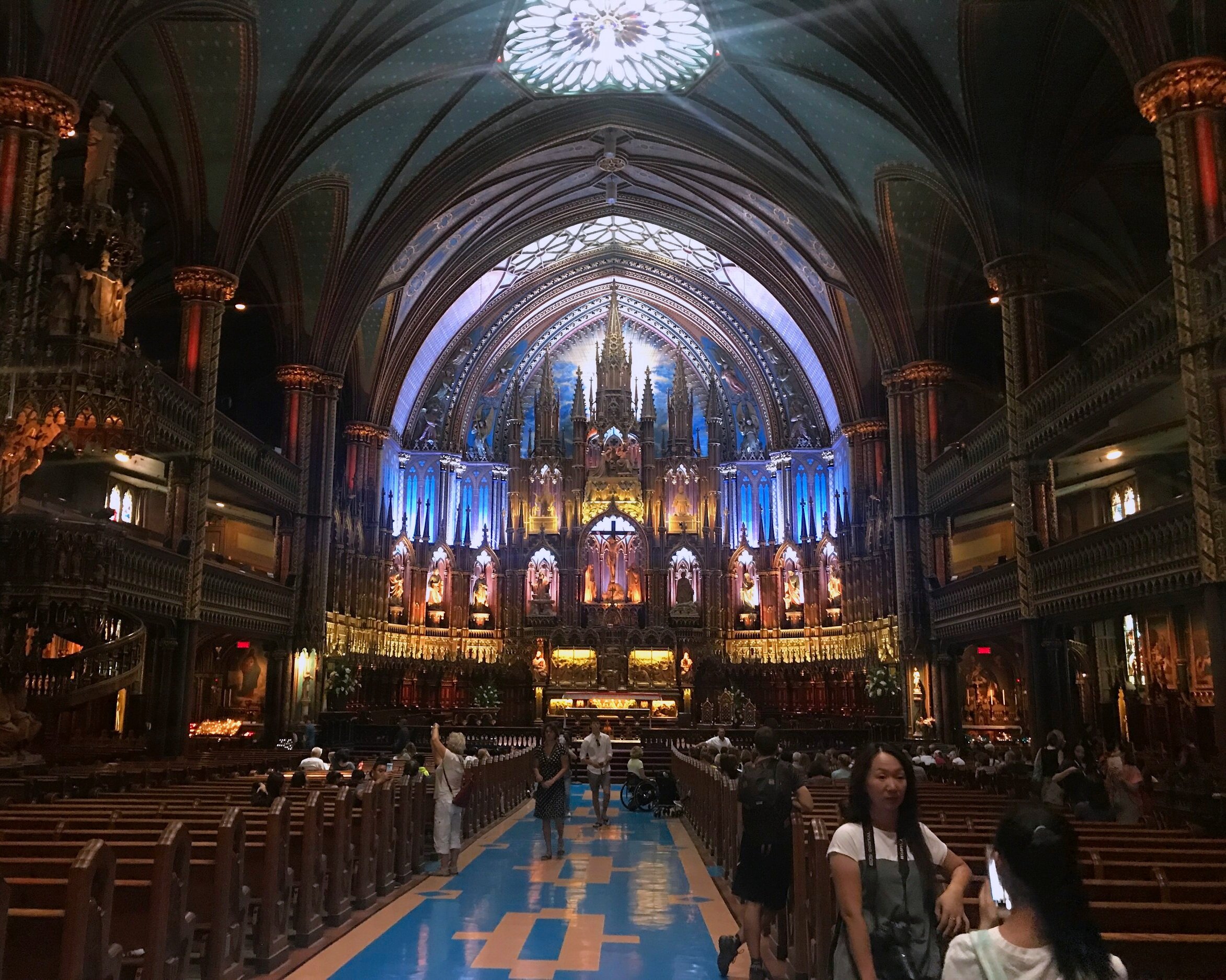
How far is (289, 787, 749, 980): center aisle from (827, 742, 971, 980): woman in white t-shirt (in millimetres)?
4224

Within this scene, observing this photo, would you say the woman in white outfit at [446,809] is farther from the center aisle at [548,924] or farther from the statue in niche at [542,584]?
the statue in niche at [542,584]

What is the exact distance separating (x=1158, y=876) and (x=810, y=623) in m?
30.1

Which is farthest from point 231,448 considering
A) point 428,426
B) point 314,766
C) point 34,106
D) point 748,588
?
point 748,588

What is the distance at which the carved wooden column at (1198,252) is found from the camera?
13211 millimetres

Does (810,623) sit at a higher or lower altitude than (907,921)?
higher

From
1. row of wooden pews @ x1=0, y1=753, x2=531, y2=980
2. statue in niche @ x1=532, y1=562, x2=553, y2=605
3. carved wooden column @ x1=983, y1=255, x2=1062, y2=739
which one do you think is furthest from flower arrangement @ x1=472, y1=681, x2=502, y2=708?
row of wooden pews @ x1=0, y1=753, x2=531, y2=980

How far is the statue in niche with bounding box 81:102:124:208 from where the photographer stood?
15.6 meters

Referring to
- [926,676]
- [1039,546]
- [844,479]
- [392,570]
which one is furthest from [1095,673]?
[392,570]

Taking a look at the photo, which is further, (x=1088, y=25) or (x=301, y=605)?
(x=301, y=605)

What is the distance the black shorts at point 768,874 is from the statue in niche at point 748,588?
98.7 feet

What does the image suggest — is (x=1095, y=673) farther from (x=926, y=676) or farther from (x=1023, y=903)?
(x=1023, y=903)

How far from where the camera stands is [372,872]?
1030cm

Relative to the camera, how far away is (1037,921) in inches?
109

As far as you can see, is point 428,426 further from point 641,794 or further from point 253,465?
point 641,794
